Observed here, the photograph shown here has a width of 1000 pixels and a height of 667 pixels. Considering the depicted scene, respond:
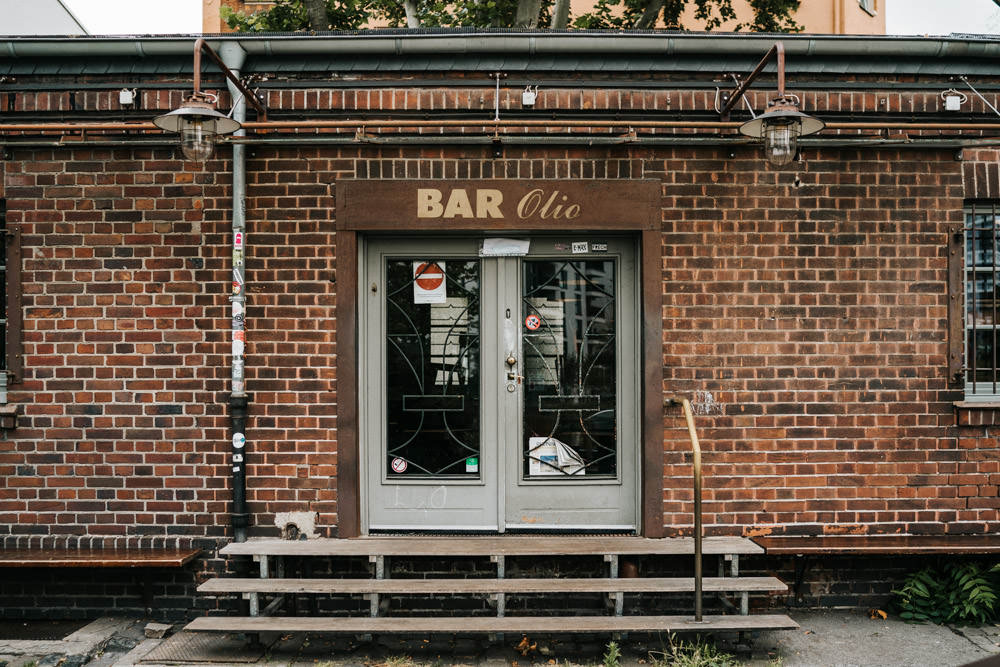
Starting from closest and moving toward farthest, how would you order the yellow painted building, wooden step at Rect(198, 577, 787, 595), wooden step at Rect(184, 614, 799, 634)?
wooden step at Rect(184, 614, 799, 634), wooden step at Rect(198, 577, 787, 595), the yellow painted building

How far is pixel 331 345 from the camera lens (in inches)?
190

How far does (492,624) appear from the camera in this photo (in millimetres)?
4145

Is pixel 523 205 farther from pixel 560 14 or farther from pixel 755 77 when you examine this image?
pixel 560 14

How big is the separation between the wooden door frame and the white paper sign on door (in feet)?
1.03

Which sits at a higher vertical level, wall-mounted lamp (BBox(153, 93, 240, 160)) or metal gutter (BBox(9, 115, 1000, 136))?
metal gutter (BBox(9, 115, 1000, 136))

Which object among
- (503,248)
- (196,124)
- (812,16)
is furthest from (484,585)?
(812,16)

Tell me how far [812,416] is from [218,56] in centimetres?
492

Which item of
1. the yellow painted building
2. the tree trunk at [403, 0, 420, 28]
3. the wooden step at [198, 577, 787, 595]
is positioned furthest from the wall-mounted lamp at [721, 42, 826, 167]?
the yellow painted building

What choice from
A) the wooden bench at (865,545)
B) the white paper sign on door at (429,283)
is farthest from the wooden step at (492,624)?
the white paper sign on door at (429,283)

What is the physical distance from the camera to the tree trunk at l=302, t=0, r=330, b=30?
971 cm

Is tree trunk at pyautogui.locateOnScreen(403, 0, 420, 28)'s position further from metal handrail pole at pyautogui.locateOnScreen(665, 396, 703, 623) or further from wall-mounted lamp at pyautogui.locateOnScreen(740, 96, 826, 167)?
metal handrail pole at pyautogui.locateOnScreen(665, 396, 703, 623)

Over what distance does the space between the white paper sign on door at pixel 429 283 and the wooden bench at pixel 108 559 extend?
2388 millimetres

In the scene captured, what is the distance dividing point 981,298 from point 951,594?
217cm

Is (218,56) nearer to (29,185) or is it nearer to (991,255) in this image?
(29,185)
